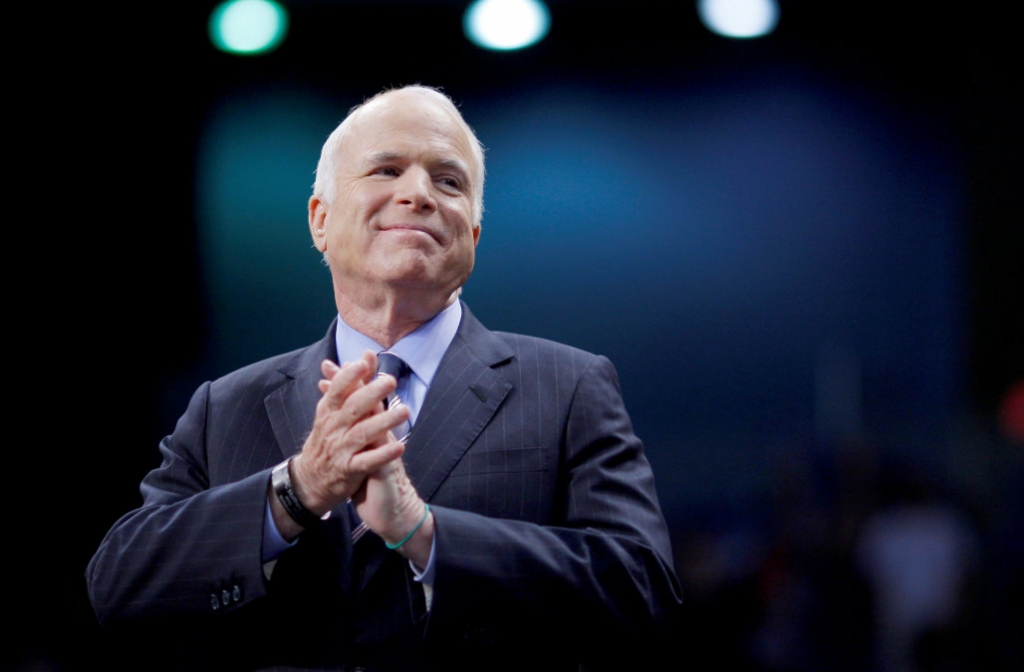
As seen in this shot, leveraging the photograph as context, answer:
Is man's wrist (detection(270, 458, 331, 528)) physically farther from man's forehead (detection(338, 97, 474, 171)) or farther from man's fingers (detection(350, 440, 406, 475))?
man's forehead (detection(338, 97, 474, 171))

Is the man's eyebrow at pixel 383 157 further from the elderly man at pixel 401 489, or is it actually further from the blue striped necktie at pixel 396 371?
the blue striped necktie at pixel 396 371

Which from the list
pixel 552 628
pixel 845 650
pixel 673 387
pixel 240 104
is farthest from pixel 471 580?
pixel 845 650

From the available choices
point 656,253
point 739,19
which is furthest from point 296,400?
point 739,19

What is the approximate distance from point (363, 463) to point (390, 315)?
1.40 ft

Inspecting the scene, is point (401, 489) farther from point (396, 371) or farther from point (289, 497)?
point (396, 371)

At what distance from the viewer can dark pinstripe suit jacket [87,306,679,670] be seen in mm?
1434

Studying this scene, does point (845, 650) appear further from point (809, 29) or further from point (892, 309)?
point (809, 29)

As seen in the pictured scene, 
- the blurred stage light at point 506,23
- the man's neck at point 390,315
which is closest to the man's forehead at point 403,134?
the man's neck at point 390,315

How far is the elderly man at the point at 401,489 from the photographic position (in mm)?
1411

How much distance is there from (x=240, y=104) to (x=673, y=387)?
1416mm

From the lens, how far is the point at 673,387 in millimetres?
2775

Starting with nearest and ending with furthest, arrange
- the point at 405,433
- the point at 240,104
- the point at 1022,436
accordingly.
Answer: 1. the point at 405,433
2. the point at 240,104
3. the point at 1022,436

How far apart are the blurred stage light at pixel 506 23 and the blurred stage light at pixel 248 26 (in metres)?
0.52

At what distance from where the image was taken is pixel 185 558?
1.48 metres
